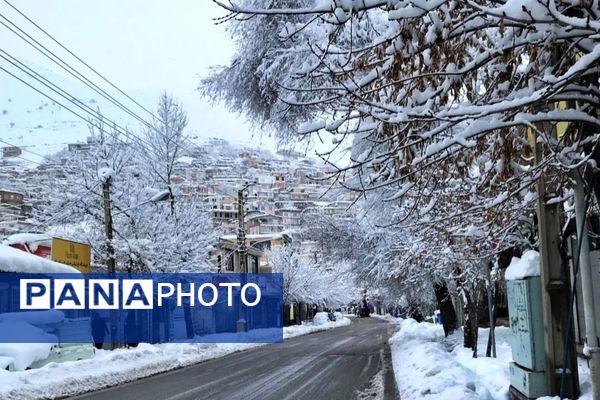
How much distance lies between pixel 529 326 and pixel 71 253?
19.8 meters

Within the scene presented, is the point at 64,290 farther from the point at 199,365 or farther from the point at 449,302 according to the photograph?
the point at 449,302

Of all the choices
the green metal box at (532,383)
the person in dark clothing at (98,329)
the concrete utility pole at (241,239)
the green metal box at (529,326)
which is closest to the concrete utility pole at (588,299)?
the green metal box at (532,383)

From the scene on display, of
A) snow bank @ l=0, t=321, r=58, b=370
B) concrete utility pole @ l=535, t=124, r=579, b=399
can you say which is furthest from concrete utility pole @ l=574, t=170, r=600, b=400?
snow bank @ l=0, t=321, r=58, b=370

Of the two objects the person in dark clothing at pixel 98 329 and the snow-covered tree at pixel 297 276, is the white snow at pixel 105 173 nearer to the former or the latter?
the person in dark clothing at pixel 98 329

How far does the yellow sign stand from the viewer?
23.8m

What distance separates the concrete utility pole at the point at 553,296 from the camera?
8.75 m

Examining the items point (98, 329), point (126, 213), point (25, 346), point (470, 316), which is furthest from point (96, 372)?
point (126, 213)

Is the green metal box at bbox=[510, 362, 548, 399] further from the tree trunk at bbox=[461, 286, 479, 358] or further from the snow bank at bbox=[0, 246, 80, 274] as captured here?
the snow bank at bbox=[0, 246, 80, 274]

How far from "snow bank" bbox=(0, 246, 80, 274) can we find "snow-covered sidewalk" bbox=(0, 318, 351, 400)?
3.42 metres

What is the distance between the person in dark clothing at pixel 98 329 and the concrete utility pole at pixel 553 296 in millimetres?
22879

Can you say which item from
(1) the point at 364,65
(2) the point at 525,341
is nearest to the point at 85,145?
(2) the point at 525,341

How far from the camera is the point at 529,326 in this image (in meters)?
9.30

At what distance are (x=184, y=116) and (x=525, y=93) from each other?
112 feet

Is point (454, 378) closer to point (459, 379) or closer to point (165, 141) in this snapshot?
point (459, 379)
